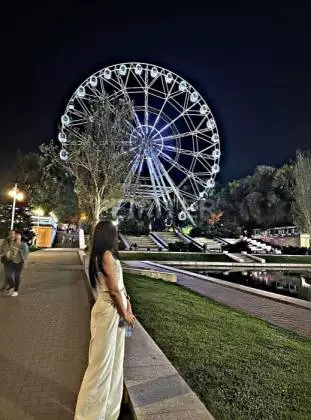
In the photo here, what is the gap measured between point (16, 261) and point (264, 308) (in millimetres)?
6315

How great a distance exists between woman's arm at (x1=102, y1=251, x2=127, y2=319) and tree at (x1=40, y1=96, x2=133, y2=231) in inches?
569

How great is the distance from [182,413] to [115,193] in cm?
1594

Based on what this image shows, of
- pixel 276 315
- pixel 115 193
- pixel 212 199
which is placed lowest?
pixel 276 315

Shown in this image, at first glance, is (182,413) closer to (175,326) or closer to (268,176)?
(175,326)

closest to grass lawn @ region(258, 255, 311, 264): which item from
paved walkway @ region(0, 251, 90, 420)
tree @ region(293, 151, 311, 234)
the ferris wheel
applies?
tree @ region(293, 151, 311, 234)

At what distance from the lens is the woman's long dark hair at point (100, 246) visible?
3.16 metres

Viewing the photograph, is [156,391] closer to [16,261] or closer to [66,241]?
[16,261]

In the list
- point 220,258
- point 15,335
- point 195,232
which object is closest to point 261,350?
point 15,335

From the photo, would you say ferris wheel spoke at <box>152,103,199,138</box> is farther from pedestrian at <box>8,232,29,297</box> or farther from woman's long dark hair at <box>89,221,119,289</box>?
woman's long dark hair at <box>89,221,119,289</box>

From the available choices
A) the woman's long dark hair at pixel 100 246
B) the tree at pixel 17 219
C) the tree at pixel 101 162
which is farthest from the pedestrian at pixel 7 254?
the tree at pixel 17 219

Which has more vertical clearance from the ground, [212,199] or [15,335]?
[212,199]

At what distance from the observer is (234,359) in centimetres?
482

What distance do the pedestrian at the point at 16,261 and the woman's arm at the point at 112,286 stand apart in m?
6.90

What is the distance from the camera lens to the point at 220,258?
29094mm
